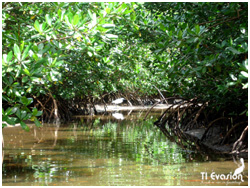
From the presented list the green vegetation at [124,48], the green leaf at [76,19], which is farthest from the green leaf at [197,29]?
the green leaf at [76,19]

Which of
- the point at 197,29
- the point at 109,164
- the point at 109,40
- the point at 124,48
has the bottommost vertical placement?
the point at 109,164

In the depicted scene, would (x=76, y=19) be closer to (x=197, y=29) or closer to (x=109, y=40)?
(x=197, y=29)

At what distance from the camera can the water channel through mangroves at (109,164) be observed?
4.01m

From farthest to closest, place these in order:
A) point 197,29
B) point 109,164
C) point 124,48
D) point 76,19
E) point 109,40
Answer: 1. point 124,48
2. point 109,40
3. point 109,164
4. point 197,29
5. point 76,19

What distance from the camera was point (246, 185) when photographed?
3.86 meters

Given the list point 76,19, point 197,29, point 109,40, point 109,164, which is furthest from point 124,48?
point 76,19

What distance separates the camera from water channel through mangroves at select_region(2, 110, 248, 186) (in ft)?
13.2

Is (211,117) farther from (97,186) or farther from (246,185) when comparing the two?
(97,186)

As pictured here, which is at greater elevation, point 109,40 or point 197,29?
point 109,40

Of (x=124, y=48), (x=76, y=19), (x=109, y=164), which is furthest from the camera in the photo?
(x=124, y=48)

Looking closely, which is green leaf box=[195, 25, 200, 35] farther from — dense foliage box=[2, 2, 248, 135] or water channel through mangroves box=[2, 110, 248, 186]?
water channel through mangroves box=[2, 110, 248, 186]

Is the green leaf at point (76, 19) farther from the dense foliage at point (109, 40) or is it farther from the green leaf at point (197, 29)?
the green leaf at point (197, 29)

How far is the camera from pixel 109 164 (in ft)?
15.9

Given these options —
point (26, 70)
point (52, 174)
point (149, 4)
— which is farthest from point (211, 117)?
point (26, 70)
